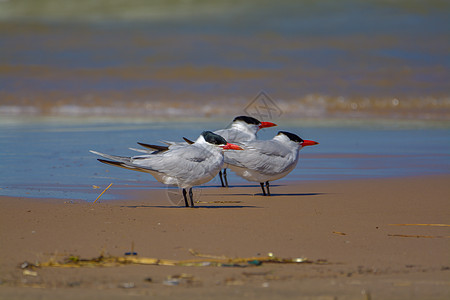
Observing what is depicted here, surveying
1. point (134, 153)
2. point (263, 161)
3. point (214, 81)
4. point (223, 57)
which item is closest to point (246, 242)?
point (263, 161)

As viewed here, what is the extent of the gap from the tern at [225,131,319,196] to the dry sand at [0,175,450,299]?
0.89ft

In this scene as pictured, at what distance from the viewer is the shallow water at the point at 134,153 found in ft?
23.1

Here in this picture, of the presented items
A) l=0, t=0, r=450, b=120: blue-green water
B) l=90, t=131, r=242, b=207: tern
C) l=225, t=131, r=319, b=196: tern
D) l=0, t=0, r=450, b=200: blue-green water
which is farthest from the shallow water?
l=0, t=0, r=450, b=120: blue-green water

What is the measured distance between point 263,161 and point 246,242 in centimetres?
270

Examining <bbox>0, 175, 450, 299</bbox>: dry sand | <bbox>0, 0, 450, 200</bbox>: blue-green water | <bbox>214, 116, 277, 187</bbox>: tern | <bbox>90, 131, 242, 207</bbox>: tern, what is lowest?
<bbox>0, 175, 450, 299</bbox>: dry sand

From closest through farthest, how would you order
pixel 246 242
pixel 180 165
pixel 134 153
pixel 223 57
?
1. pixel 246 242
2. pixel 180 165
3. pixel 134 153
4. pixel 223 57

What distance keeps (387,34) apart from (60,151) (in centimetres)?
2143

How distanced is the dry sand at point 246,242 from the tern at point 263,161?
0.27m

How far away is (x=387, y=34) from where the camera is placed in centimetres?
2797

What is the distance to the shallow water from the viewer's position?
7.05 meters

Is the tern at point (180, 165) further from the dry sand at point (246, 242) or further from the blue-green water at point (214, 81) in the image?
the blue-green water at point (214, 81)

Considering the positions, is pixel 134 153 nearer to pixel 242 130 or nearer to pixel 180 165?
pixel 242 130

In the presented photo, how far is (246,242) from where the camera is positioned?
14.3ft

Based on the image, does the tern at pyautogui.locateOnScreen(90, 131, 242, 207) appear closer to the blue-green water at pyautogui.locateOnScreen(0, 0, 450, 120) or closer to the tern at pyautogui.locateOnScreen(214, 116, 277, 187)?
the tern at pyautogui.locateOnScreen(214, 116, 277, 187)
